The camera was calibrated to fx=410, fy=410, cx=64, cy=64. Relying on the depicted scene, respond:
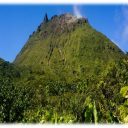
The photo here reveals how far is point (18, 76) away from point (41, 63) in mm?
49166

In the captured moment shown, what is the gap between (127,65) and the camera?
41.6 ft

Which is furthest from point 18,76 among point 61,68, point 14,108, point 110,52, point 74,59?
point 14,108

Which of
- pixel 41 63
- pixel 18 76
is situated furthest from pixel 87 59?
pixel 18 76

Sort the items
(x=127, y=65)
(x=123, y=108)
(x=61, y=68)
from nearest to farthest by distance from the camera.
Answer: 1. (x=123, y=108)
2. (x=127, y=65)
3. (x=61, y=68)

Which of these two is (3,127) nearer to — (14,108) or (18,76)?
(14,108)

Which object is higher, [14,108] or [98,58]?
[98,58]

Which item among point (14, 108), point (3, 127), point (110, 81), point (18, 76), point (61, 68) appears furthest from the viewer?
point (61, 68)

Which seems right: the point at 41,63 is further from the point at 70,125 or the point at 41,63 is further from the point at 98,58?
the point at 70,125

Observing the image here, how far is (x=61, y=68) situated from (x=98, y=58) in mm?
20555

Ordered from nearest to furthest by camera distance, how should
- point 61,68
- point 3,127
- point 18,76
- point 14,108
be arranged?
point 3,127
point 14,108
point 18,76
point 61,68

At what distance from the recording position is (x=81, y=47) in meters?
194

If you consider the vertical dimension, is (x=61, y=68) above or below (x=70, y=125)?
above

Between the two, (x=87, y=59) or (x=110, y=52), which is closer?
(x=87, y=59)

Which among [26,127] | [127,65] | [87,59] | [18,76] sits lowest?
[26,127]
